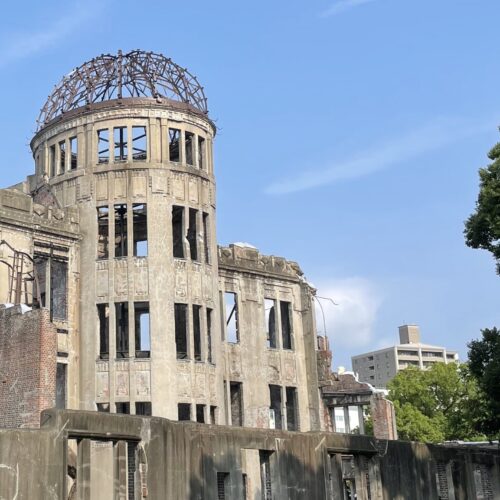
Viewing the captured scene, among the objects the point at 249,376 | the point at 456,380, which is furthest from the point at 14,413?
the point at 456,380

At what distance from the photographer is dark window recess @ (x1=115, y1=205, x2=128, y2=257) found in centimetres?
3095

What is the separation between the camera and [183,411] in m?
29.2

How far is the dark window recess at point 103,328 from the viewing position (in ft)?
96.9

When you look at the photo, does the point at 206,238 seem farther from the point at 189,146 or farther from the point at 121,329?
the point at 121,329

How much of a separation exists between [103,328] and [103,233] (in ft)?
11.6

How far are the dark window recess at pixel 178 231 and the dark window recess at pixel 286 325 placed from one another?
6164 mm

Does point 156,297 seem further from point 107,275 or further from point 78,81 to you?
point 78,81

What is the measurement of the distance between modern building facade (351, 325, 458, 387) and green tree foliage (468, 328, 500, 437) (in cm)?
13428

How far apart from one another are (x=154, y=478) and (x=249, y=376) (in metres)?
16.7

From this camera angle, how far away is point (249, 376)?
1331 inches

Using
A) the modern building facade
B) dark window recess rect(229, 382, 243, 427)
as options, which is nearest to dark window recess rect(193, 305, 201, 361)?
dark window recess rect(229, 382, 243, 427)

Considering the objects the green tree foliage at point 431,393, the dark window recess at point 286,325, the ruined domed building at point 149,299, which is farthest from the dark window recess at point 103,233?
the green tree foliage at point 431,393

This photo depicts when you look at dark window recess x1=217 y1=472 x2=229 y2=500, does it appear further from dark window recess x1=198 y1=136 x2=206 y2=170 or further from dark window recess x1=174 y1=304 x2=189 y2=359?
dark window recess x1=198 y1=136 x2=206 y2=170

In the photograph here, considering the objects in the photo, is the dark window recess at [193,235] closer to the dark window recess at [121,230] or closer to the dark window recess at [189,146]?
the dark window recess at [189,146]
